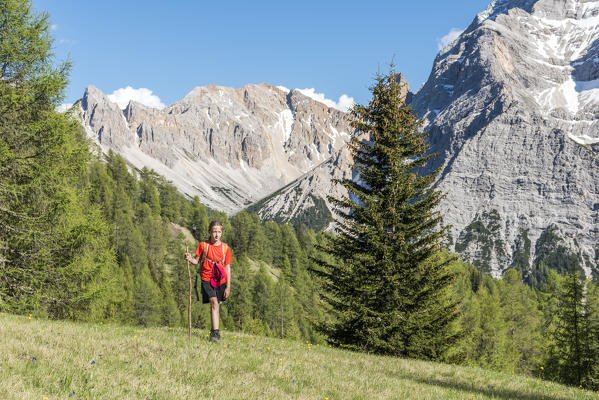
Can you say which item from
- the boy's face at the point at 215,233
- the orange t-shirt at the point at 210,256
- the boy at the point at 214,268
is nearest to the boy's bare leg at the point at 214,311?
the boy at the point at 214,268

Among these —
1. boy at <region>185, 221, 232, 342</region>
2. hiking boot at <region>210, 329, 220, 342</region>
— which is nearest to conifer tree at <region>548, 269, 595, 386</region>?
hiking boot at <region>210, 329, 220, 342</region>

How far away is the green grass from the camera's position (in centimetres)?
495

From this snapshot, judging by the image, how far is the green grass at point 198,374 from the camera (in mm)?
4945

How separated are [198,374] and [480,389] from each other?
19.4 ft

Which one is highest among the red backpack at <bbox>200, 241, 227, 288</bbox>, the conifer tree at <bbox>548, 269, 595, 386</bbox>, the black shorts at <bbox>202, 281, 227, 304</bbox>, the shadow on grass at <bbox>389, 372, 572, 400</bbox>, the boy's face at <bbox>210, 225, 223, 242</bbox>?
the boy's face at <bbox>210, 225, 223, 242</bbox>

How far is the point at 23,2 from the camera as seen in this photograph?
15.8 metres

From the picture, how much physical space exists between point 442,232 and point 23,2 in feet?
63.5

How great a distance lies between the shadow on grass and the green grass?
25 mm

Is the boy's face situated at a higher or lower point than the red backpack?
higher

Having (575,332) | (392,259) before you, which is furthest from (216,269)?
(575,332)

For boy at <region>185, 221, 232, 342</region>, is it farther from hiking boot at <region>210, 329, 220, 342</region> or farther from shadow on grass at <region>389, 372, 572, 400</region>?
shadow on grass at <region>389, 372, 572, 400</region>

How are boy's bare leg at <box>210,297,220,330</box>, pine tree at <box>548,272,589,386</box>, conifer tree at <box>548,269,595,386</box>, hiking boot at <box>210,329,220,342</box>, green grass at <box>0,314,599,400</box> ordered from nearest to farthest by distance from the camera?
green grass at <box>0,314,599,400</box>, boy's bare leg at <box>210,297,220,330</box>, hiking boot at <box>210,329,220,342</box>, conifer tree at <box>548,269,595,386</box>, pine tree at <box>548,272,589,386</box>

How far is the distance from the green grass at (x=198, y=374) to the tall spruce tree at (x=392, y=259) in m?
6.64

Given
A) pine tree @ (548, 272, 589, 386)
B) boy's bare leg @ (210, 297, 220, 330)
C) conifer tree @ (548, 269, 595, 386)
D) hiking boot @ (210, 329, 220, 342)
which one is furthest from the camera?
pine tree @ (548, 272, 589, 386)
